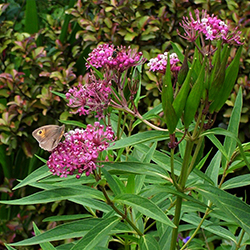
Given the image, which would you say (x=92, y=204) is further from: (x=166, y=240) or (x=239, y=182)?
(x=239, y=182)

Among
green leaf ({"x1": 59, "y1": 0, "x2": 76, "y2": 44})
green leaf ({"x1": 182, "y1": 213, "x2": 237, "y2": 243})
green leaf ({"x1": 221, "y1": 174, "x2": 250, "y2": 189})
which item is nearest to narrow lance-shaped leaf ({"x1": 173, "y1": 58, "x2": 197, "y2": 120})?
green leaf ({"x1": 221, "y1": 174, "x2": 250, "y2": 189})

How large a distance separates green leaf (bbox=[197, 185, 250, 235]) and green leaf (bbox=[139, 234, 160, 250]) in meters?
0.21

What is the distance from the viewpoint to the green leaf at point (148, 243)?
1103mm

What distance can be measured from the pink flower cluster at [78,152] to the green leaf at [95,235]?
150 mm

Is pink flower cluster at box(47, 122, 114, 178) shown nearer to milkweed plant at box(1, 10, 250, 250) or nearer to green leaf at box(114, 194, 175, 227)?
milkweed plant at box(1, 10, 250, 250)

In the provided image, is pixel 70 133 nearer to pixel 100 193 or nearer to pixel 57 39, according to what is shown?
pixel 100 193

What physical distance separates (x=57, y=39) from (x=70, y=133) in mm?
2220

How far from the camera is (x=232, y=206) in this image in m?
0.98

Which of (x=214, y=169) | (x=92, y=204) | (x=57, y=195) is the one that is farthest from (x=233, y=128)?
(x=57, y=195)

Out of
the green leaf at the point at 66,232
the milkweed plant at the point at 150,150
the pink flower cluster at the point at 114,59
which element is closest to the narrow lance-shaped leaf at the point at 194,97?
the milkweed plant at the point at 150,150

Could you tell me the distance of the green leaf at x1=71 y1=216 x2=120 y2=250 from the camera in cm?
97

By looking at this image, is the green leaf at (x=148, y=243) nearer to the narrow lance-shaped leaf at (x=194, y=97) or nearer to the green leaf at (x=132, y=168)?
the green leaf at (x=132, y=168)

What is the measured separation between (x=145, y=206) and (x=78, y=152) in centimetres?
22

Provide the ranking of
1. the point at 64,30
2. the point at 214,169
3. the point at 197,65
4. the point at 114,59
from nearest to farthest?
the point at 197,65 < the point at 114,59 < the point at 214,169 < the point at 64,30
